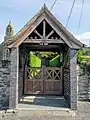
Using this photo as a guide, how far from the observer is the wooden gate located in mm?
14438

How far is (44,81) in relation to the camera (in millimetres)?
14453

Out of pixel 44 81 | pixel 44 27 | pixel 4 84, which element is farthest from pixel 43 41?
pixel 44 81

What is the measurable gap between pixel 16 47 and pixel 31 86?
4614mm

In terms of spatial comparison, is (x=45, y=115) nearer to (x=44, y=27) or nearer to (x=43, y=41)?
(x=43, y=41)

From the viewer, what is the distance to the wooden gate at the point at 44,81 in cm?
1444

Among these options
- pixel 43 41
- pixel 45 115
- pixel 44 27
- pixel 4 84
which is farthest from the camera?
pixel 4 84

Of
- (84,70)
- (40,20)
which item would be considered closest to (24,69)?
(84,70)

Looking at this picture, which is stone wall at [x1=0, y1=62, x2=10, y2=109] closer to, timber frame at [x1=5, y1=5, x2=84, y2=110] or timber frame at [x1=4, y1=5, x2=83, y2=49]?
timber frame at [x1=5, y1=5, x2=84, y2=110]

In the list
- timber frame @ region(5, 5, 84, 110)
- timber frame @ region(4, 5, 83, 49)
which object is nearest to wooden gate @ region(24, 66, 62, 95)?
timber frame @ region(5, 5, 84, 110)

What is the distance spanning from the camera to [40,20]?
35.3 ft

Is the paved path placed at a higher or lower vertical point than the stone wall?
lower

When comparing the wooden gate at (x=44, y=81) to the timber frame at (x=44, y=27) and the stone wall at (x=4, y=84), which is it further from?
the timber frame at (x=44, y=27)

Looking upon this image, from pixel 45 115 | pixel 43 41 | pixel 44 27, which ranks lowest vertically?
pixel 45 115

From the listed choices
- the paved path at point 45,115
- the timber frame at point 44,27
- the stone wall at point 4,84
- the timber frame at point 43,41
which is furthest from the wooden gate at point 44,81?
the paved path at point 45,115
